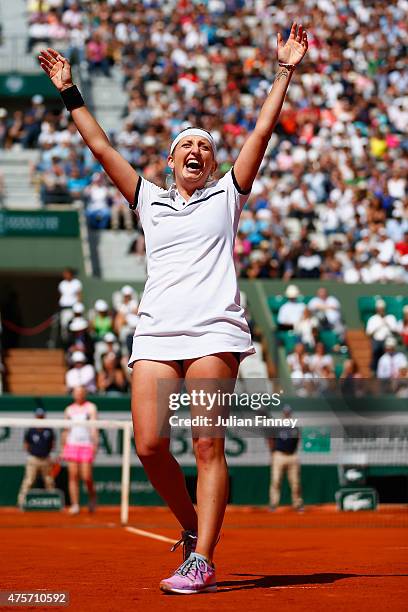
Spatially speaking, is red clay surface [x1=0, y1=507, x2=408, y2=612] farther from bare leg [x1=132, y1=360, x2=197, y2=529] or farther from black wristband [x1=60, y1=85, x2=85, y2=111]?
black wristband [x1=60, y1=85, x2=85, y2=111]

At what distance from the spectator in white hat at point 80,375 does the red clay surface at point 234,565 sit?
4.98 metres

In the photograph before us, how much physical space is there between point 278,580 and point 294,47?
295 centimetres

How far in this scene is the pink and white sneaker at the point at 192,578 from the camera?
6348 mm

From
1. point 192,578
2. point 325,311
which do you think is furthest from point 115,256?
point 192,578

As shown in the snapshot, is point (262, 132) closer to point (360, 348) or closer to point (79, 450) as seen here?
point (79, 450)

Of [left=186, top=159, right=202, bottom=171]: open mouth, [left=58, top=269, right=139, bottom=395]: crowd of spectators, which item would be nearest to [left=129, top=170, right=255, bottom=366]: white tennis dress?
[left=186, top=159, right=202, bottom=171]: open mouth

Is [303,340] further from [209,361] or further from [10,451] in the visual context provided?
[209,361]

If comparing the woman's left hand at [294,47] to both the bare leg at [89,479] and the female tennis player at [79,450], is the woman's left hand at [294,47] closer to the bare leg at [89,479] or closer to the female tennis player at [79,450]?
the female tennis player at [79,450]

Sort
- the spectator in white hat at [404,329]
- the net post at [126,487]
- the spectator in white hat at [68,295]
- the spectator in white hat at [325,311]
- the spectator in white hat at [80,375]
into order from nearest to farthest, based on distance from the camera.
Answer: the net post at [126,487] < the spectator in white hat at [80,375] < the spectator in white hat at [68,295] < the spectator in white hat at [404,329] < the spectator in white hat at [325,311]

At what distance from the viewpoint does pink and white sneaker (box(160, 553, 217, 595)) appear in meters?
6.35

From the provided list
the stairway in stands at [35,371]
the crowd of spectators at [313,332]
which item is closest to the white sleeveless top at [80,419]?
the stairway in stands at [35,371]

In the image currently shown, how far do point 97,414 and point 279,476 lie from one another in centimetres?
300

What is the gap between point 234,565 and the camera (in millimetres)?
8594

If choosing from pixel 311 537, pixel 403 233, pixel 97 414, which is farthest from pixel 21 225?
pixel 311 537
